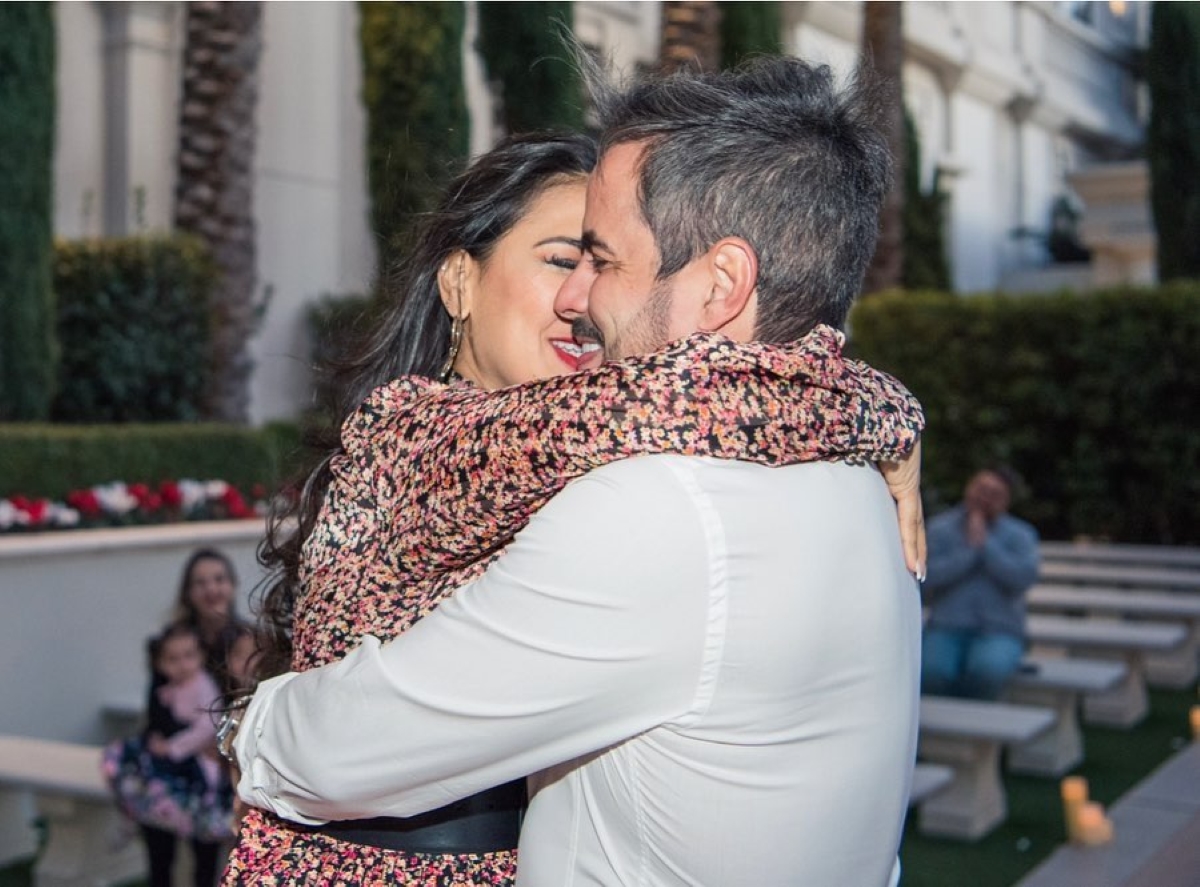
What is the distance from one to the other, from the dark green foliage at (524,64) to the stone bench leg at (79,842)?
7636 mm

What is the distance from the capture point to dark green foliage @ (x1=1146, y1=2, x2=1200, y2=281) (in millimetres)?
17188

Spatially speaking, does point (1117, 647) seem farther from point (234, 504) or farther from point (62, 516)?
point (62, 516)

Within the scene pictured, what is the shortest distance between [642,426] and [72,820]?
4.73 meters

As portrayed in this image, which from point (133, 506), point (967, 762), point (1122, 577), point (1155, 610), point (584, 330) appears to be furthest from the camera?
point (1122, 577)

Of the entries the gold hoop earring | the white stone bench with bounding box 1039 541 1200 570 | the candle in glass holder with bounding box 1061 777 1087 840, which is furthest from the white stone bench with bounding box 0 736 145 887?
the white stone bench with bounding box 1039 541 1200 570

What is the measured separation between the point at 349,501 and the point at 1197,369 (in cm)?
1123

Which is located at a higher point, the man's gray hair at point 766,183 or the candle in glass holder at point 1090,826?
the man's gray hair at point 766,183

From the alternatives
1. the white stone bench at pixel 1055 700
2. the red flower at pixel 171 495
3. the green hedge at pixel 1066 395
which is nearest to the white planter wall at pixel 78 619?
the red flower at pixel 171 495

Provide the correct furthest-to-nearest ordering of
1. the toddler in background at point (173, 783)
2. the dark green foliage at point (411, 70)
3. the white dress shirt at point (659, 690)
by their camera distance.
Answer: the dark green foliage at point (411, 70) < the toddler in background at point (173, 783) < the white dress shirt at point (659, 690)

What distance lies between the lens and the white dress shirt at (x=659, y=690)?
1.38m

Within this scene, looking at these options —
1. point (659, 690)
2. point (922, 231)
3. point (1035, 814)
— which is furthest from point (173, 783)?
point (922, 231)

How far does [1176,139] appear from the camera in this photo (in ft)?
57.2

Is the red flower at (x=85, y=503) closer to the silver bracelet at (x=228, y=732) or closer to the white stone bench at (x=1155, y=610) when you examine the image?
the white stone bench at (x=1155, y=610)

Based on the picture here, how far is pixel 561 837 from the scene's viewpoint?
1552 mm
